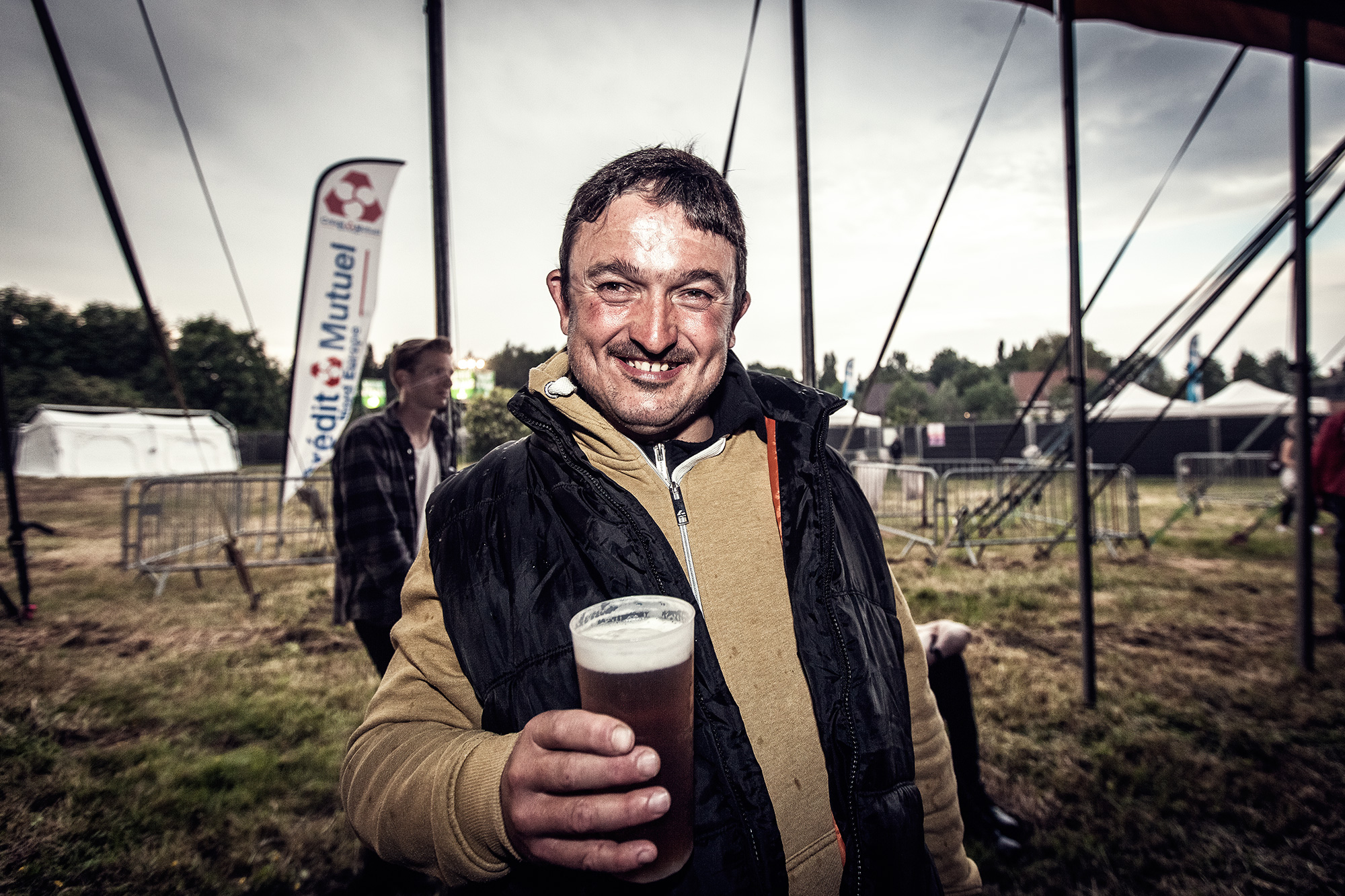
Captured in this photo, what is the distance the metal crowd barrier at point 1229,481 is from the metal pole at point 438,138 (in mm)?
14324

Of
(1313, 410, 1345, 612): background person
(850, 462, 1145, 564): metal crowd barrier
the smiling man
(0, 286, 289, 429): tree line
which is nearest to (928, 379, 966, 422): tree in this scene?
(850, 462, 1145, 564): metal crowd barrier

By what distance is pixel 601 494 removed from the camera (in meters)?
1.22

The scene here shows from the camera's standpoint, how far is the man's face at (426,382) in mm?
3318

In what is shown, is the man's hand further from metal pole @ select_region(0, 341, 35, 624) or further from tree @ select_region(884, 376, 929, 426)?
tree @ select_region(884, 376, 929, 426)

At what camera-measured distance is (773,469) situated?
145 centimetres

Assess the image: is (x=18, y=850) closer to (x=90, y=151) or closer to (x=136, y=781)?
(x=136, y=781)

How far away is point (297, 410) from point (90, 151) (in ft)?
17.3

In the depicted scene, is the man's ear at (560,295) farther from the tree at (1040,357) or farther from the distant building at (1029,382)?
the tree at (1040,357)

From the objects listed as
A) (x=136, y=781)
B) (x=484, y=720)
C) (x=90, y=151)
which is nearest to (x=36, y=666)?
(x=136, y=781)

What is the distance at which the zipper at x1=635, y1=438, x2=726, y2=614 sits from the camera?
4.24ft

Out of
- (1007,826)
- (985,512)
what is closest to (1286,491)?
(985,512)

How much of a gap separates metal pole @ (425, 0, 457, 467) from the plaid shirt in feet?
3.20

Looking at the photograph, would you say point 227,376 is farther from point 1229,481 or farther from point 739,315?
point 1229,481

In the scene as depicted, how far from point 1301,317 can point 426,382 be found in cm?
575
